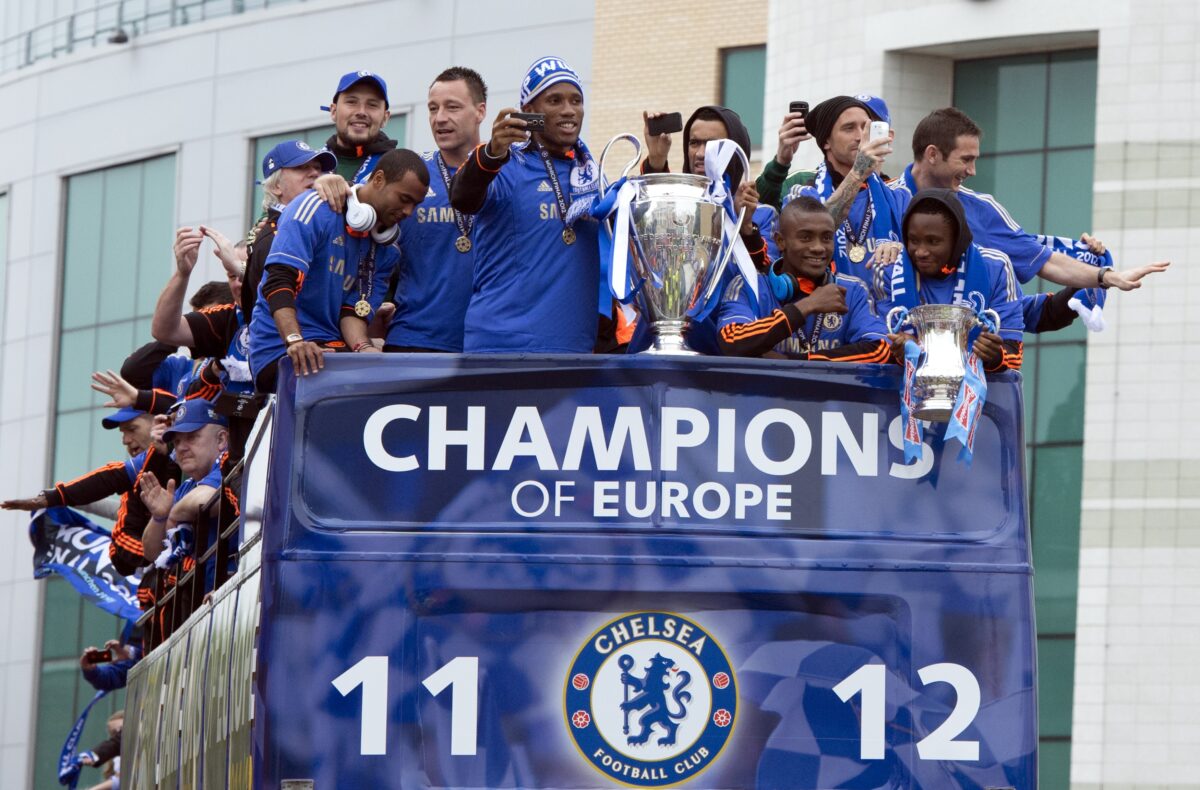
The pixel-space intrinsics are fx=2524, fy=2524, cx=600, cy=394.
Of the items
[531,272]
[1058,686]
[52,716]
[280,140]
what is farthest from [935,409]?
[52,716]

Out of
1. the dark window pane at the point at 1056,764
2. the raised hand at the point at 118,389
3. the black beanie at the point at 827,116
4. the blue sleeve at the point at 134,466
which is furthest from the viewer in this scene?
the dark window pane at the point at 1056,764

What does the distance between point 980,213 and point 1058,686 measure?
622 inches

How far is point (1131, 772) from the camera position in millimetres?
24891

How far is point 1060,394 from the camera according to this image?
85.2ft

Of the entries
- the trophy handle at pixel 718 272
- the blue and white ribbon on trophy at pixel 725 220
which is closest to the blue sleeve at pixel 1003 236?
the blue and white ribbon on trophy at pixel 725 220

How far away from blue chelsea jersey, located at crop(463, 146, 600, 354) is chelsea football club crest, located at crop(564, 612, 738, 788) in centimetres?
156

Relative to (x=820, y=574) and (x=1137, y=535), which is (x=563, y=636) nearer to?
(x=820, y=574)

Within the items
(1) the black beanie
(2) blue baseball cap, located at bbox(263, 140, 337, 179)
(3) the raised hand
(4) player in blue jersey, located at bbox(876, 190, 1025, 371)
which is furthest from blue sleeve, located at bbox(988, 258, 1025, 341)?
(3) the raised hand

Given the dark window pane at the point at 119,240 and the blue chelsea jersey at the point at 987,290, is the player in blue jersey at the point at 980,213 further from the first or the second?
the dark window pane at the point at 119,240

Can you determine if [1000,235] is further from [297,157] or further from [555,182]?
[297,157]

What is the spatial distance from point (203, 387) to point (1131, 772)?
14554 mm

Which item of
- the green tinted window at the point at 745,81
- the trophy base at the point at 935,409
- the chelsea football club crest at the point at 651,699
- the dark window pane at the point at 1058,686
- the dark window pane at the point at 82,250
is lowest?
the dark window pane at the point at 1058,686

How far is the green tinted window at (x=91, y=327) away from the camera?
1476 inches

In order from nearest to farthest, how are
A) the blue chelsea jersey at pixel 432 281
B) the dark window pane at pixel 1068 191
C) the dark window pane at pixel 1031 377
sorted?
the blue chelsea jersey at pixel 432 281 → the dark window pane at pixel 1031 377 → the dark window pane at pixel 1068 191
